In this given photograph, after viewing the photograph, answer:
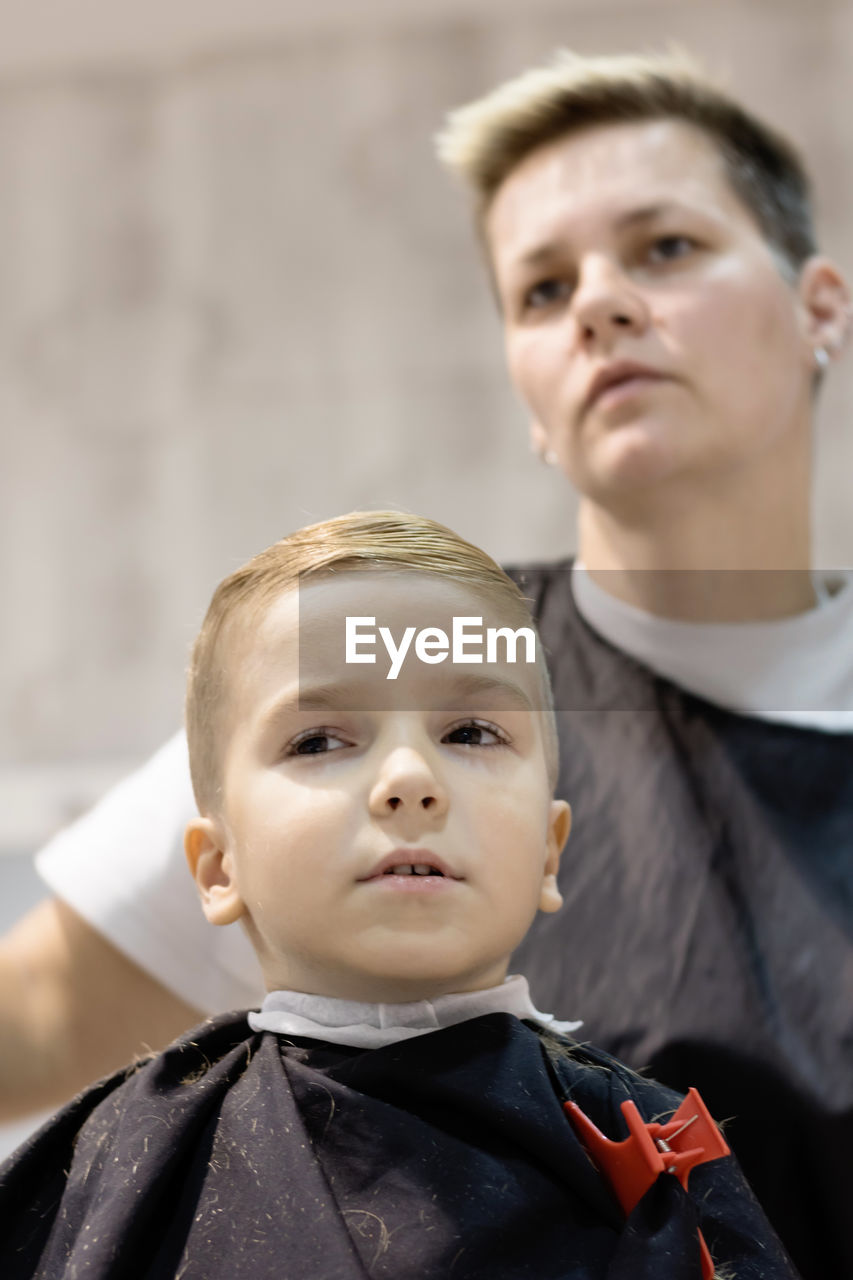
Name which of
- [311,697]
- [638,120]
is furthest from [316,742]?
[638,120]

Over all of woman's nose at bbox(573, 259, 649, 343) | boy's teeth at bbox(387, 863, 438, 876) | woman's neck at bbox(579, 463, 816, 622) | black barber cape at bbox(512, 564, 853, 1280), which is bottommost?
black barber cape at bbox(512, 564, 853, 1280)

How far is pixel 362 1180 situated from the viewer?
1.28 ft

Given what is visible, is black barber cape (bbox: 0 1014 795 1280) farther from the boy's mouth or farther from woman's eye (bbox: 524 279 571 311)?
woman's eye (bbox: 524 279 571 311)

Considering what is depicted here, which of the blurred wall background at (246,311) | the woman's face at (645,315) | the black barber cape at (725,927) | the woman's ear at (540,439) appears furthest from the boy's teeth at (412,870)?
the blurred wall background at (246,311)

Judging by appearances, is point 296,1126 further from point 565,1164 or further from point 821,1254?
point 821,1254

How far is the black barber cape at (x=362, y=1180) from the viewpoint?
14.6 inches

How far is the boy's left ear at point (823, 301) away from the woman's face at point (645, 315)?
0.01 meters

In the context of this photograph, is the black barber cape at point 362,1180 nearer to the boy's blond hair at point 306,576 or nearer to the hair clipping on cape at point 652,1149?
the hair clipping on cape at point 652,1149

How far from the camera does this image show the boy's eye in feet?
1.36

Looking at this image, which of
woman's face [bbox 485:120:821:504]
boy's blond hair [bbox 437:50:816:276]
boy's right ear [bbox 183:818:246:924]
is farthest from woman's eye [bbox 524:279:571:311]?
boy's right ear [bbox 183:818:246:924]

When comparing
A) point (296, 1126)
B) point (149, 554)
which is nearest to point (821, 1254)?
point (296, 1126)

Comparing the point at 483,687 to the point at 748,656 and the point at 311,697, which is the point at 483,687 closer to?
the point at 311,697

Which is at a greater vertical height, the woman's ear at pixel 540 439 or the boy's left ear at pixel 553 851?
the woman's ear at pixel 540 439

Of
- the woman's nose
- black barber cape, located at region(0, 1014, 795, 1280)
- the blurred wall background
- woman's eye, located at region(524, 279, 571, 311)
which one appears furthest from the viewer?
the blurred wall background
